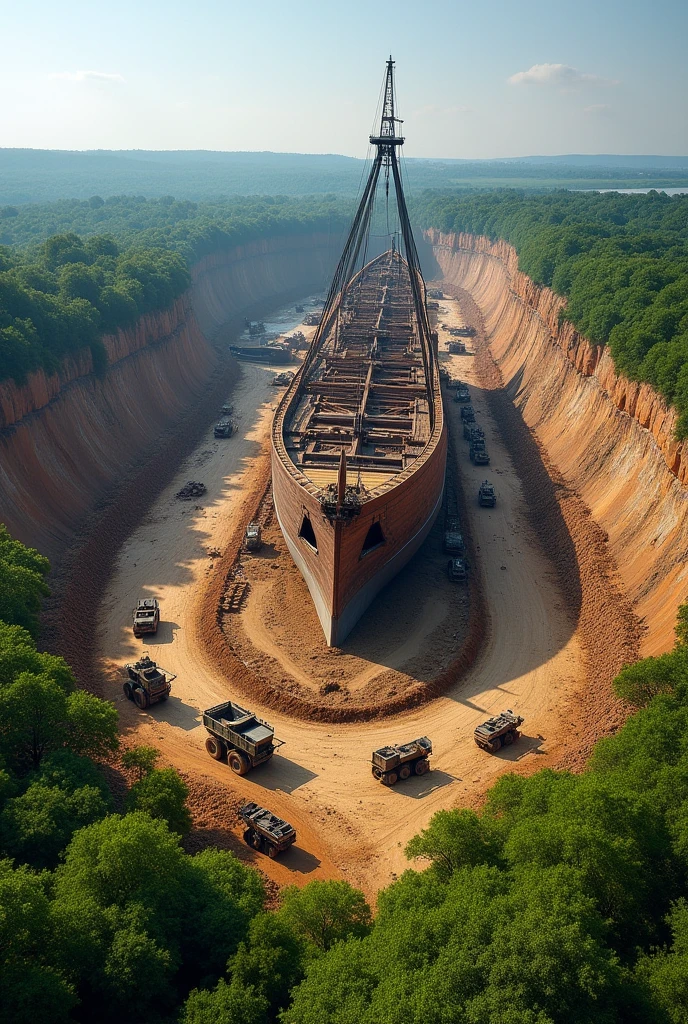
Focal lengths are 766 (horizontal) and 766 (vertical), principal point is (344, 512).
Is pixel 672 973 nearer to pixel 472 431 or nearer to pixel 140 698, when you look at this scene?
pixel 140 698

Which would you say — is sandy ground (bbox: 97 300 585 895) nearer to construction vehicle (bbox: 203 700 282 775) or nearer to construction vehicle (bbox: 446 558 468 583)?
construction vehicle (bbox: 203 700 282 775)

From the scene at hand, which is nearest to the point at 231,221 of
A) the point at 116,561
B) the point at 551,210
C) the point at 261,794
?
the point at 551,210

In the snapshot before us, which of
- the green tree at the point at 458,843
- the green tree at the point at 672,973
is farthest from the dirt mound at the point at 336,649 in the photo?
the green tree at the point at 672,973

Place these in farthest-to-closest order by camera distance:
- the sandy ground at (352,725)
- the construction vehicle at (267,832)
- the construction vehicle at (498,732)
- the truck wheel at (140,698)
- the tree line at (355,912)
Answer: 1. the truck wheel at (140,698)
2. the construction vehicle at (498,732)
3. the sandy ground at (352,725)
4. the construction vehicle at (267,832)
5. the tree line at (355,912)

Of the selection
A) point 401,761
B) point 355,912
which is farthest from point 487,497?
point 355,912

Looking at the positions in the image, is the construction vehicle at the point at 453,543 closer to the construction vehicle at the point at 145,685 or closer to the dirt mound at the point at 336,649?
the dirt mound at the point at 336,649

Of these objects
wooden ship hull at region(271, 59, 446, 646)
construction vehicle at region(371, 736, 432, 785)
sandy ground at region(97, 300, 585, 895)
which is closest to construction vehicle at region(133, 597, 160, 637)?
sandy ground at region(97, 300, 585, 895)
